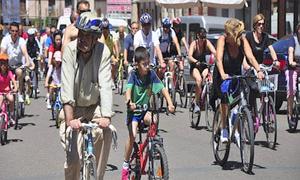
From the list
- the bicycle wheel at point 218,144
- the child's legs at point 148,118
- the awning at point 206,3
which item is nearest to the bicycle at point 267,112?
the bicycle wheel at point 218,144

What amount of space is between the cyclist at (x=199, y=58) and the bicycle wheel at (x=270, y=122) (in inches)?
106

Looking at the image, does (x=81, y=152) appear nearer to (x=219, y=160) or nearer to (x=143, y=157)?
(x=143, y=157)

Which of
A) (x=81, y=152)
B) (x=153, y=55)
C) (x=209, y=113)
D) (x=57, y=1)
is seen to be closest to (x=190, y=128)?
(x=209, y=113)

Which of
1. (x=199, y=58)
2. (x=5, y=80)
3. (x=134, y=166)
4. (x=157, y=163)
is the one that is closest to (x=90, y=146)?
(x=157, y=163)

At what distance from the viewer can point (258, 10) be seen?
32.4m

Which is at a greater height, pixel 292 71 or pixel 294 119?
pixel 292 71

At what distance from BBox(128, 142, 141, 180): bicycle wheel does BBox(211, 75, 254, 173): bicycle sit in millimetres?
1746

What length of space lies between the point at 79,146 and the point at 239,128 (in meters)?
3.33

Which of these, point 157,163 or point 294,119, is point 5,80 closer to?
point 294,119

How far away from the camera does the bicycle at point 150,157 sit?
24.7 ft

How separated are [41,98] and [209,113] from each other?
9.11 metres

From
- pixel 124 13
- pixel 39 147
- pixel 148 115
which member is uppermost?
pixel 124 13

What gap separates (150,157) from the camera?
7.70 m

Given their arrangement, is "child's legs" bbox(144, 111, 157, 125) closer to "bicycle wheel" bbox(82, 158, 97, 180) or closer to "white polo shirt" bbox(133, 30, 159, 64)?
"bicycle wheel" bbox(82, 158, 97, 180)
